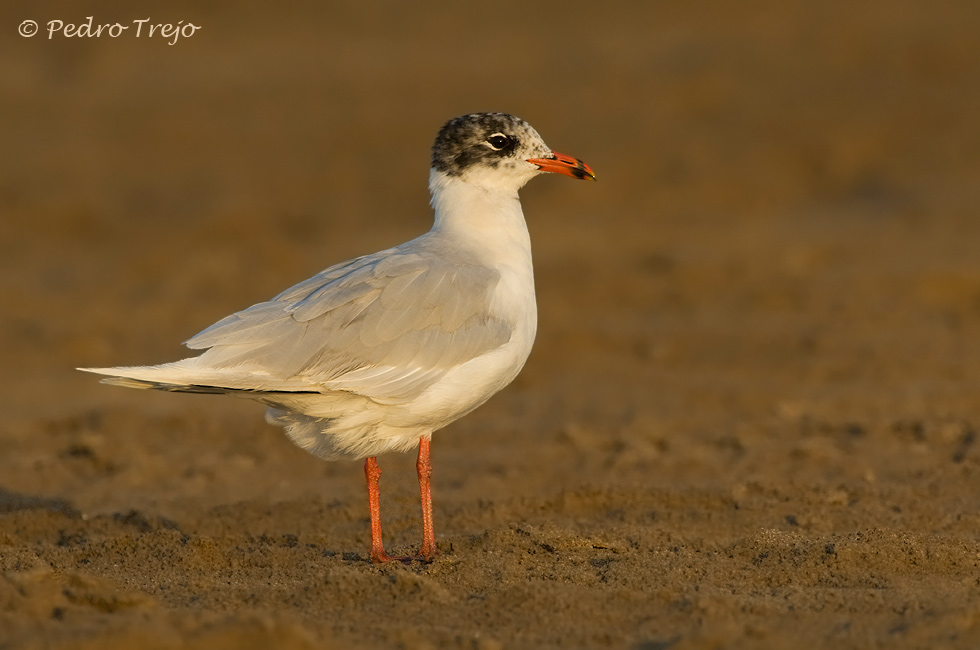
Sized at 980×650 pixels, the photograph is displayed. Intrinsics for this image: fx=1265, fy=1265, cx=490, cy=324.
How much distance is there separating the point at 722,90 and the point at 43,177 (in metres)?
10.2

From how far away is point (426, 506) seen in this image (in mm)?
6777

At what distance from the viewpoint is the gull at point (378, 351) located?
6.28 m

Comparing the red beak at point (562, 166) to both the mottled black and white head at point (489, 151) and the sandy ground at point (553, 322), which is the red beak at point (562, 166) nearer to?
the mottled black and white head at point (489, 151)

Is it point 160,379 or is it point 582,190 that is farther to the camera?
point 582,190

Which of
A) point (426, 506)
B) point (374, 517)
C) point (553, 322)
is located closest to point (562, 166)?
point (426, 506)

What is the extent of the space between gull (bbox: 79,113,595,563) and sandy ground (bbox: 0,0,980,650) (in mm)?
712

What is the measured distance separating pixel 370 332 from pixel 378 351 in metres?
0.11

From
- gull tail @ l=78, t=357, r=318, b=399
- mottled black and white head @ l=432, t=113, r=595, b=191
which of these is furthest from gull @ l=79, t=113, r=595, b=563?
mottled black and white head @ l=432, t=113, r=595, b=191

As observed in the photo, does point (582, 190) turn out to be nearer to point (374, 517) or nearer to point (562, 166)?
point (562, 166)

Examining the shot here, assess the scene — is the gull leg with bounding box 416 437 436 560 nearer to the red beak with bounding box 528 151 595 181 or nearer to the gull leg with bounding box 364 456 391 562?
the gull leg with bounding box 364 456 391 562

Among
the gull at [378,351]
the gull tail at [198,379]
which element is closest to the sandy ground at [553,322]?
the gull at [378,351]

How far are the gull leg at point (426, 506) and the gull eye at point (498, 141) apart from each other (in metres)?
1.79

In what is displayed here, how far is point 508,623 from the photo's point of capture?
213 inches

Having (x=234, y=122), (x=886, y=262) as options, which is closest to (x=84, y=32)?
(x=234, y=122)
